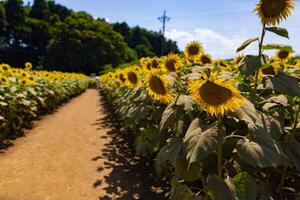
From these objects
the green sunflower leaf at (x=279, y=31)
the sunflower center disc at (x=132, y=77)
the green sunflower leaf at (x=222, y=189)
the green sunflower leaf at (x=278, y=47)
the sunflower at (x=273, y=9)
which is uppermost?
the sunflower at (x=273, y=9)

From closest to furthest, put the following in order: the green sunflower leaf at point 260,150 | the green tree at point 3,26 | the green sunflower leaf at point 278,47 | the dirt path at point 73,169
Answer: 1. the green sunflower leaf at point 260,150
2. the green sunflower leaf at point 278,47
3. the dirt path at point 73,169
4. the green tree at point 3,26

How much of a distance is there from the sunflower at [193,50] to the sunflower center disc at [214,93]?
244 cm

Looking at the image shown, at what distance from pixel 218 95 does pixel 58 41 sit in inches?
2313

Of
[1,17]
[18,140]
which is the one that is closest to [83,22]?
[1,17]

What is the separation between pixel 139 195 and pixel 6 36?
66.8m

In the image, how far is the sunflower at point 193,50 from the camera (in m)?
4.75

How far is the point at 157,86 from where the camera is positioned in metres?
3.39

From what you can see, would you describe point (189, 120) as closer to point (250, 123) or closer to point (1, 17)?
point (250, 123)

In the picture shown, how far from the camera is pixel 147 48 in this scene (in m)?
80.2

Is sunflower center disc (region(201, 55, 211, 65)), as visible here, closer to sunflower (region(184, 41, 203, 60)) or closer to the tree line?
sunflower (region(184, 41, 203, 60))

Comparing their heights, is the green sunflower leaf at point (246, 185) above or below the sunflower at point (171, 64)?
below

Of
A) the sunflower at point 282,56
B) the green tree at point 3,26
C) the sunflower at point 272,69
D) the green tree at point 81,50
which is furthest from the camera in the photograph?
the green tree at point 3,26

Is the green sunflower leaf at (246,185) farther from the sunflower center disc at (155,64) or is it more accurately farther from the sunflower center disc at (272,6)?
the sunflower center disc at (155,64)

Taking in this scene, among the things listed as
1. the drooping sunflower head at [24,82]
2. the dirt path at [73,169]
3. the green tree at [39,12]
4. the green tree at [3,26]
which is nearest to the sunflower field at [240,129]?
the dirt path at [73,169]
